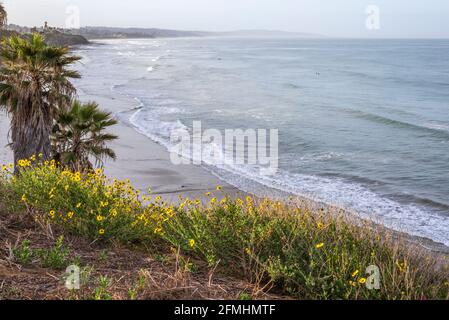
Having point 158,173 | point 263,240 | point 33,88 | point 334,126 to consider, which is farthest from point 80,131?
point 334,126

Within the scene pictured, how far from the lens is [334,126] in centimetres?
2869

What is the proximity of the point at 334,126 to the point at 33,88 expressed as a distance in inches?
759

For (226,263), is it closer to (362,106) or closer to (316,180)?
(316,180)

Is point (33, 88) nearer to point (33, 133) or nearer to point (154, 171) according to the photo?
point (33, 133)

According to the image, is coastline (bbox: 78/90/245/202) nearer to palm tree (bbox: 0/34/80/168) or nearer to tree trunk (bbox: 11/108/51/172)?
tree trunk (bbox: 11/108/51/172)

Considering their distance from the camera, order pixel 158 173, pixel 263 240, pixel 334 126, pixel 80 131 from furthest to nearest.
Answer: pixel 334 126 < pixel 158 173 < pixel 80 131 < pixel 263 240

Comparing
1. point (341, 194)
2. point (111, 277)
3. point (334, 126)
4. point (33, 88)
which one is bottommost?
point (341, 194)

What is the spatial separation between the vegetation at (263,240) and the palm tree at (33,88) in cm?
541

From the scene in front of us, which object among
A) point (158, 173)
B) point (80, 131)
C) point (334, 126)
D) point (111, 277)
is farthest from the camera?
point (334, 126)

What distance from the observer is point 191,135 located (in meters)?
25.1

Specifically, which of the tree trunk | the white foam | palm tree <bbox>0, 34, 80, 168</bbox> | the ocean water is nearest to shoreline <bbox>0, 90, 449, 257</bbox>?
the white foam

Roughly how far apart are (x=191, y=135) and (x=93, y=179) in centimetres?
1720
